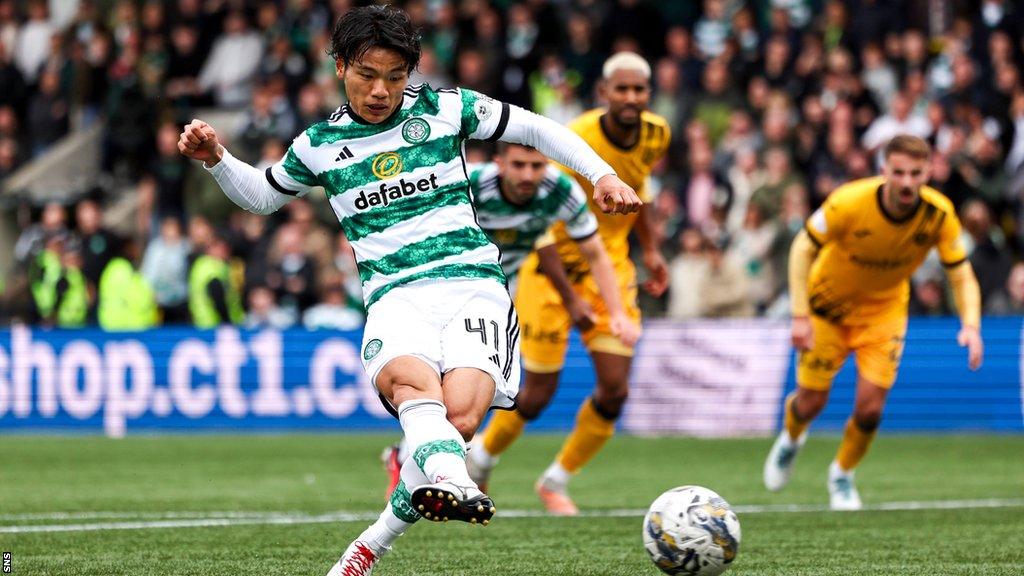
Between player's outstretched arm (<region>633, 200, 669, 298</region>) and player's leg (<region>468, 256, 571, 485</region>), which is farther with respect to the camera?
player's leg (<region>468, 256, 571, 485</region>)

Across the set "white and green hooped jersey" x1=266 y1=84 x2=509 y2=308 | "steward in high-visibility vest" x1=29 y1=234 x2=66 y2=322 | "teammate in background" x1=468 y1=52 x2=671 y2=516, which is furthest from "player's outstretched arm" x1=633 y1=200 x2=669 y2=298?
"steward in high-visibility vest" x1=29 y1=234 x2=66 y2=322

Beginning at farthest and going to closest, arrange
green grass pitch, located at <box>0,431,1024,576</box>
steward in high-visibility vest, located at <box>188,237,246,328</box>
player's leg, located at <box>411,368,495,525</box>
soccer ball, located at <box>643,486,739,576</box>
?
steward in high-visibility vest, located at <box>188,237,246,328</box> → green grass pitch, located at <box>0,431,1024,576</box> → soccer ball, located at <box>643,486,739,576</box> → player's leg, located at <box>411,368,495,525</box>

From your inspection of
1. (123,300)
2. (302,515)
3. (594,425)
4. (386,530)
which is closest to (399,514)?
(386,530)

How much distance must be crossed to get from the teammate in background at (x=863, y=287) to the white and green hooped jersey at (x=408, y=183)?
4.12 meters

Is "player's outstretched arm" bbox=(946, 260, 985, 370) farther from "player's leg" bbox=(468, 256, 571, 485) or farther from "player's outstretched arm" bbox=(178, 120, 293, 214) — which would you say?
"player's outstretched arm" bbox=(178, 120, 293, 214)

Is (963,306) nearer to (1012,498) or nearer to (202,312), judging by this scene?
(1012,498)

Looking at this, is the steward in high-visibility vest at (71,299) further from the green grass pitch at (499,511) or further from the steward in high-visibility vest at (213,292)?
the green grass pitch at (499,511)

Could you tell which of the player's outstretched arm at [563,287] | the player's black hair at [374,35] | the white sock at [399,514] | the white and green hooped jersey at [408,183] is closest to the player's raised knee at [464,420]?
the white sock at [399,514]

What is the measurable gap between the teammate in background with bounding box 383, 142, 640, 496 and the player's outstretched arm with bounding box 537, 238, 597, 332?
116 millimetres

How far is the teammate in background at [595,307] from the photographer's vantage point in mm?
10766

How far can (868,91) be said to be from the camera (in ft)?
63.0

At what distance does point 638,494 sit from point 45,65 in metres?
14.9

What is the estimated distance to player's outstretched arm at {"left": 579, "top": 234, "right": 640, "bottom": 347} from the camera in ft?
30.1

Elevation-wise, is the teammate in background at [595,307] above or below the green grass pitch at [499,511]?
above
